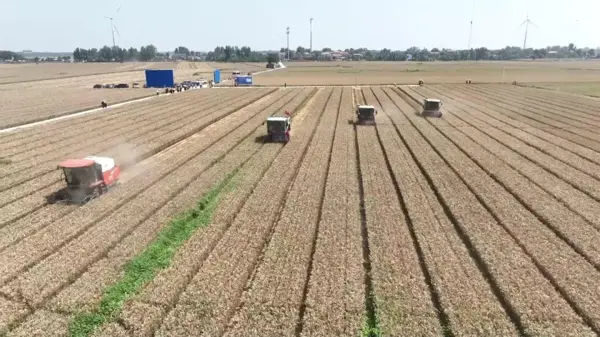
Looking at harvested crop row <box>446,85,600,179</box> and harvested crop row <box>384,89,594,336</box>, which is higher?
harvested crop row <box>446,85,600,179</box>

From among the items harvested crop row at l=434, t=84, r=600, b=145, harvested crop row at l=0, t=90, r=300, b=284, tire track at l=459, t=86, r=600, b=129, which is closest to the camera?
harvested crop row at l=0, t=90, r=300, b=284

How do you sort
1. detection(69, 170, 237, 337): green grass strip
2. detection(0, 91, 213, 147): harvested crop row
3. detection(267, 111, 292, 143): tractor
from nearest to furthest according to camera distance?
detection(69, 170, 237, 337): green grass strip < detection(267, 111, 292, 143): tractor < detection(0, 91, 213, 147): harvested crop row

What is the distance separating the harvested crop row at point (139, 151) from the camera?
16.6 meters

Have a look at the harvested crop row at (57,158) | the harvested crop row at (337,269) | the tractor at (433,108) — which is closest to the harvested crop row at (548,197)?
the harvested crop row at (337,269)

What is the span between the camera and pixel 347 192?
18.4m

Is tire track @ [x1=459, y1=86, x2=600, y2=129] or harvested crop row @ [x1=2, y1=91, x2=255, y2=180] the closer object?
harvested crop row @ [x1=2, y1=91, x2=255, y2=180]

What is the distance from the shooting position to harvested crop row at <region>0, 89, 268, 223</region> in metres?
16.6

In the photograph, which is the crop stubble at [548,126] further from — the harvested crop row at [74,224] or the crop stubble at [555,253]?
the harvested crop row at [74,224]

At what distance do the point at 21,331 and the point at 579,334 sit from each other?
12.8m

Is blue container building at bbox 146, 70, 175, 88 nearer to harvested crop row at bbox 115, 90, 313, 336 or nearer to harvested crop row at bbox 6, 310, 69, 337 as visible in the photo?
harvested crop row at bbox 115, 90, 313, 336

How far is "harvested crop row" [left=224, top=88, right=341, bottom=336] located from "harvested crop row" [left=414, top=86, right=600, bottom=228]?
34.2ft

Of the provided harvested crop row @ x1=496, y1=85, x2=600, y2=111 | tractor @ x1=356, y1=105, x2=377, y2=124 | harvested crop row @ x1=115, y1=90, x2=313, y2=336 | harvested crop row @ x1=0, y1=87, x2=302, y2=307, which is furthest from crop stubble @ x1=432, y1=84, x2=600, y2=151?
harvested crop row @ x1=0, y1=87, x2=302, y2=307

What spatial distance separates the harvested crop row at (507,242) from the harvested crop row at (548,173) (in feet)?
7.22

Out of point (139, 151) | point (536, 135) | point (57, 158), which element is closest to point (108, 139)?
point (139, 151)
